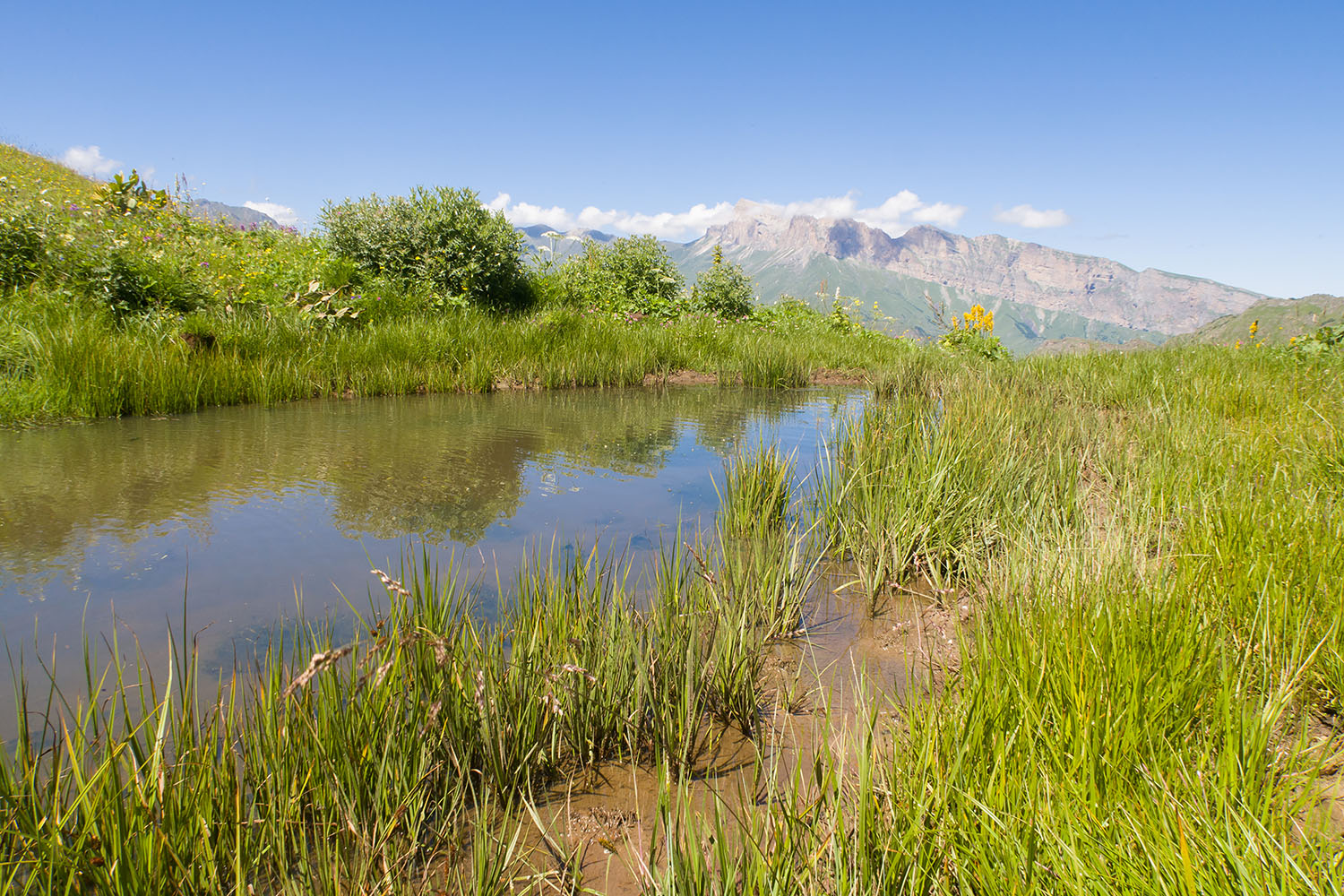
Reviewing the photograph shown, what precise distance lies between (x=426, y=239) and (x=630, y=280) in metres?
5.28

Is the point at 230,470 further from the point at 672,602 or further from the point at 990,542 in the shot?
the point at 990,542

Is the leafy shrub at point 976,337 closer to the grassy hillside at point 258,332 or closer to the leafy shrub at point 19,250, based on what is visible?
the grassy hillside at point 258,332

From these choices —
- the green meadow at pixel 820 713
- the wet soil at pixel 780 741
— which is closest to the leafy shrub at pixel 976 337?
the green meadow at pixel 820 713

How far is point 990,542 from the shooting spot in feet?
11.2

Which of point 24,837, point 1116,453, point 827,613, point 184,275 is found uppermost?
point 184,275

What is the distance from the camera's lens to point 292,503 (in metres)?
4.21

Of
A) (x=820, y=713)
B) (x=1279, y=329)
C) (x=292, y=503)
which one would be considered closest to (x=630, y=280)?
(x=1279, y=329)

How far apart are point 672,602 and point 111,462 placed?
4.70 m

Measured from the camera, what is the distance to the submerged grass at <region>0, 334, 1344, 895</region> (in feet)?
4.17

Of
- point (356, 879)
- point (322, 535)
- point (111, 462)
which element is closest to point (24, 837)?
point (356, 879)

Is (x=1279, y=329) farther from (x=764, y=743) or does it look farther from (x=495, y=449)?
(x=764, y=743)

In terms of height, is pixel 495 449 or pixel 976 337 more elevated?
pixel 976 337

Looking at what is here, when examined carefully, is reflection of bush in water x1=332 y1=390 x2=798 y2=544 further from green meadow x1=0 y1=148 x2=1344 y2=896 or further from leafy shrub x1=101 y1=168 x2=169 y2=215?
leafy shrub x1=101 y1=168 x2=169 y2=215

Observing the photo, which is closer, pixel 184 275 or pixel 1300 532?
pixel 1300 532
